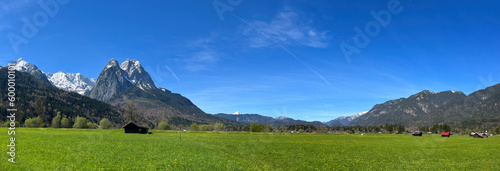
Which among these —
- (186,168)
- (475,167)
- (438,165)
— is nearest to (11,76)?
(186,168)

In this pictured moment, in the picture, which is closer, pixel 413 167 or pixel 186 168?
pixel 186 168

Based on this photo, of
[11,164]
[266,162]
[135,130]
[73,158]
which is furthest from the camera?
[135,130]

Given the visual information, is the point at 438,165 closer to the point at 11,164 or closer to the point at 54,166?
the point at 54,166

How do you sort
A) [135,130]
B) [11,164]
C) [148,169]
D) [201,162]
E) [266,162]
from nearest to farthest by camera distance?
[11,164] → [148,169] → [201,162] → [266,162] → [135,130]

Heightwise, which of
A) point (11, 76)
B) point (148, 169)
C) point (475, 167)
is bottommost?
point (475, 167)

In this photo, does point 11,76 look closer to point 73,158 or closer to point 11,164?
point 11,164

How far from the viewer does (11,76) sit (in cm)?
2659

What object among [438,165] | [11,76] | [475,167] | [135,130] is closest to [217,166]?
[11,76]

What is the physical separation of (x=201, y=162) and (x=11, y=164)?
18059 mm

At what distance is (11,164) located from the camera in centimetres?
2508

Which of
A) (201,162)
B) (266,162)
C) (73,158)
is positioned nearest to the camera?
(73,158)

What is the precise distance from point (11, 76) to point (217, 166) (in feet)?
73.7

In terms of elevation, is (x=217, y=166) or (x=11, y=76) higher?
(x=11, y=76)

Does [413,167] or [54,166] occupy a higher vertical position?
[54,166]
